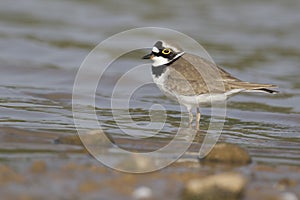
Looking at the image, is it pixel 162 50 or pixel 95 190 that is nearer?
pixel 95 190

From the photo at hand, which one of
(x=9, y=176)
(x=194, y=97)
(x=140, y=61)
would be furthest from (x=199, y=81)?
(x=140, y=61)

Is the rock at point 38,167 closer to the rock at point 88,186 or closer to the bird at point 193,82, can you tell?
the rock at point 88,186

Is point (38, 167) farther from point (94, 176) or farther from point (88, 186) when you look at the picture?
point (88, 186)

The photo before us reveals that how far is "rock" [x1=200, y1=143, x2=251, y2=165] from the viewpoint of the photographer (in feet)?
24.8

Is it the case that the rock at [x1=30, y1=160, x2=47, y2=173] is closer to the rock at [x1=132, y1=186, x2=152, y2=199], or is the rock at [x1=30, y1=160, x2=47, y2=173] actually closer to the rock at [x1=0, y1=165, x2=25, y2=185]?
the rock at [x1=0, y1=165, x2=25, y2=185]

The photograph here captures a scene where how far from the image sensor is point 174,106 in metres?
A: 11.7

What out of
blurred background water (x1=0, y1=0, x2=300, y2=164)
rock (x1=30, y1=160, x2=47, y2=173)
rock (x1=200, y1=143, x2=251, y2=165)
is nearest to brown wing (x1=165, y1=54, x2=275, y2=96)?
blurred background water (x1=0, y1=0, x2=300, y2=164)

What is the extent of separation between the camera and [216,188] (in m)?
6.21

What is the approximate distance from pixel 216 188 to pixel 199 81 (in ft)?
12.5

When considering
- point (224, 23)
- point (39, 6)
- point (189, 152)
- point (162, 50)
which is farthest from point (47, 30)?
point (189, 152)

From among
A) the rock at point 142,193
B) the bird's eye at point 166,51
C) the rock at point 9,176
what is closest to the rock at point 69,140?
the rock at point 9,176

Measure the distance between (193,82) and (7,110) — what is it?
2.73 meters

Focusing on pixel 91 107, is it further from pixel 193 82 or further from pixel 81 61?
pixel 81 61

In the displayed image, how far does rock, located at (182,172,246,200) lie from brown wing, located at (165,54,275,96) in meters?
3.62
